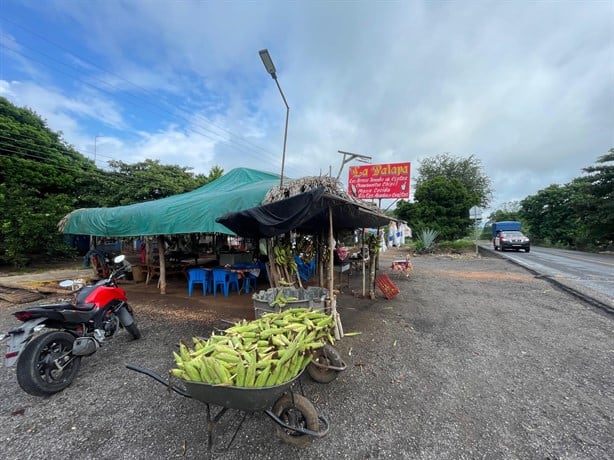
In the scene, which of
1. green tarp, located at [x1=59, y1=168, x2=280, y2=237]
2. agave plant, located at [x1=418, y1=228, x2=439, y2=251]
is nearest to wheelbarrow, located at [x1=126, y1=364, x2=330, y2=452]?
green tarp, located at [x1=59, y1=168, x2=280, y2=237]

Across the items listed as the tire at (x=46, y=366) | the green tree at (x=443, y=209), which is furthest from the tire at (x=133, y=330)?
the green tree at (x=443, y=209)

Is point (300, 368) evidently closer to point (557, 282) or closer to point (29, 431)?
point (29, 431)

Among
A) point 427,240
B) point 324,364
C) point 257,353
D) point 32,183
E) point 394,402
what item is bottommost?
point 394,402

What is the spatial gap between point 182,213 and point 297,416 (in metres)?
5.19

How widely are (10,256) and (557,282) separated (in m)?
20.4

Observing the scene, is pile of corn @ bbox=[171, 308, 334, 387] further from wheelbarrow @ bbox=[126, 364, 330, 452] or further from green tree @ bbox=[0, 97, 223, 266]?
green tree @ bbox=[0, 97, 223, 266]

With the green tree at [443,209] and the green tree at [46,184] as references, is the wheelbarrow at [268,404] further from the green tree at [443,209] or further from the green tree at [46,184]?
the green tree at [443,209]

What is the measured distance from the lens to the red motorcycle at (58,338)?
262cm

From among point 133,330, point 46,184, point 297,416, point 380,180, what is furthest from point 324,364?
point 46,184

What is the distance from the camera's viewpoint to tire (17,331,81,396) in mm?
2605

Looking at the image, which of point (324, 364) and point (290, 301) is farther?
point (290, 301)

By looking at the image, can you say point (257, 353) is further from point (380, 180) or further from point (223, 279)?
point (380, 180)

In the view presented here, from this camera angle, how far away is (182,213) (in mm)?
6098

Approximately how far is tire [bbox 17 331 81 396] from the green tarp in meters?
2.74
